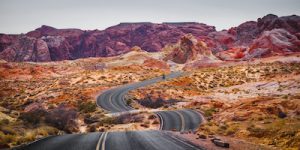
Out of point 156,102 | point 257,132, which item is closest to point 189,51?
point 156,102

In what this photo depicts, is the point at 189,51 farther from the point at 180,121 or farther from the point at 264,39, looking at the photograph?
the point at 180,121

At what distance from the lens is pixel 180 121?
34.9 metres

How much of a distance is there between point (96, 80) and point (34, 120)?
6877 cm

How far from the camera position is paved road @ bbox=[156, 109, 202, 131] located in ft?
102

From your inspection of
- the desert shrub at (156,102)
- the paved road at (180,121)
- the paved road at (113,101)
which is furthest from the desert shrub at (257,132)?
the desert shrub at (156,102)

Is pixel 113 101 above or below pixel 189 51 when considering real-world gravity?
below

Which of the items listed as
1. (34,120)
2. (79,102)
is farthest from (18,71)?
(34,120)

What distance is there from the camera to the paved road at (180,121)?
31.1 meters

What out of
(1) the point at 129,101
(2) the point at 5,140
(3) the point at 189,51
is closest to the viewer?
(2) the point at 5,140

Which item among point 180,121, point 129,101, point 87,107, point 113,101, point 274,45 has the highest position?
point 274,45

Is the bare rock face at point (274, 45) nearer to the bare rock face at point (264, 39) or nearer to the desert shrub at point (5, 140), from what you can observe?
the bare rock face at point (264, 39)

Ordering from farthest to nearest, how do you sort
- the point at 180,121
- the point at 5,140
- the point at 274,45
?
the point at 274,45 → the point at 180,121 → the point at 5,140

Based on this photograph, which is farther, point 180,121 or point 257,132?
point 180,121

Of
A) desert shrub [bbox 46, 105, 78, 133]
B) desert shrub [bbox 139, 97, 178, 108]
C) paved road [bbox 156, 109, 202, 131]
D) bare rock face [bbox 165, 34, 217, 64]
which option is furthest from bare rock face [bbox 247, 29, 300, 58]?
desert shrub [bbox 46, 105, 78, 133]
